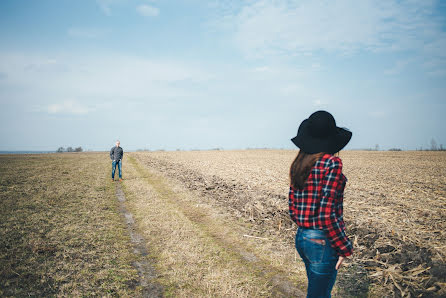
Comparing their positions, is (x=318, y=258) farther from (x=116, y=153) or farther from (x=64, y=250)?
(x=116, y=153)

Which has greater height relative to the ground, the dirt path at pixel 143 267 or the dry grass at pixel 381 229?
the dry grass at pixel 381 229

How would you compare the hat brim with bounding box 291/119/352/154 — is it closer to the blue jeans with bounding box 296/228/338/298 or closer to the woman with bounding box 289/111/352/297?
the woman with bounding box 289/111/352/297

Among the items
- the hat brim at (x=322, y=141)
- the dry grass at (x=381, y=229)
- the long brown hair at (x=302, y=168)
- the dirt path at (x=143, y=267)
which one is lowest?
the dirt path at (x=143, y=267)

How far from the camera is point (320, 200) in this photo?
231 centimetres

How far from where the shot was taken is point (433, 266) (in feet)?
14.7

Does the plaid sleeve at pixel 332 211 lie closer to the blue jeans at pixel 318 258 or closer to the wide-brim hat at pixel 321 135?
the blue jeans at pixel 318 258

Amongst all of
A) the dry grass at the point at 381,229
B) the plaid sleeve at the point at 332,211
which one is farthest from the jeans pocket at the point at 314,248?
the dry grass at the point at 381,229

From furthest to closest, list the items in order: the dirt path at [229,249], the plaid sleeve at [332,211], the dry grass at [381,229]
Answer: the dirt path at [229,249] < the dry grass at [381,229] < the plaid sleeve at [332,211]

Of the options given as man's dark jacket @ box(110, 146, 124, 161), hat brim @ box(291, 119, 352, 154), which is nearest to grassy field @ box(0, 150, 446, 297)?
hat brim @ box(291, 119, 352, 154)

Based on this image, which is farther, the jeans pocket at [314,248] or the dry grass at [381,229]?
the dry grass at [381,229]

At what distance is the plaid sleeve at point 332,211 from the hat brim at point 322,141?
0.58 ft

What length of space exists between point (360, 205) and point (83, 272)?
28.9 ft

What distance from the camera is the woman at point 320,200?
7.30ft

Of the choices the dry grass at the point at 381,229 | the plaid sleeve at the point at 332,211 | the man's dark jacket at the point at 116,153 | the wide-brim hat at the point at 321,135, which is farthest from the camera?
the man's dark jacket at the point at 116,153
